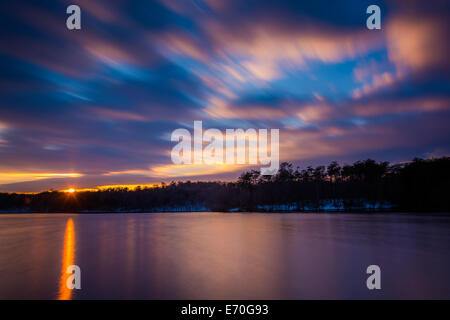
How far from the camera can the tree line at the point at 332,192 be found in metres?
74.1

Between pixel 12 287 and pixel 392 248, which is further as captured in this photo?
pixel 392 248

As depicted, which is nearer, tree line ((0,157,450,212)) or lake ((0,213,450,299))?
lake ((0,213,450,299))

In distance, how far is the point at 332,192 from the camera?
372ft

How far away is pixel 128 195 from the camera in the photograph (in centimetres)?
17312

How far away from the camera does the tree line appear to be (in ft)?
243

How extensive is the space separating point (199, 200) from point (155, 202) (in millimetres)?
28249

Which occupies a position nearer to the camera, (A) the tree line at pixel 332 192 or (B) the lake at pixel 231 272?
(B) the lake at pixel 231 272

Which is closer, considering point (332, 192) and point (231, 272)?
point (231, 272)
